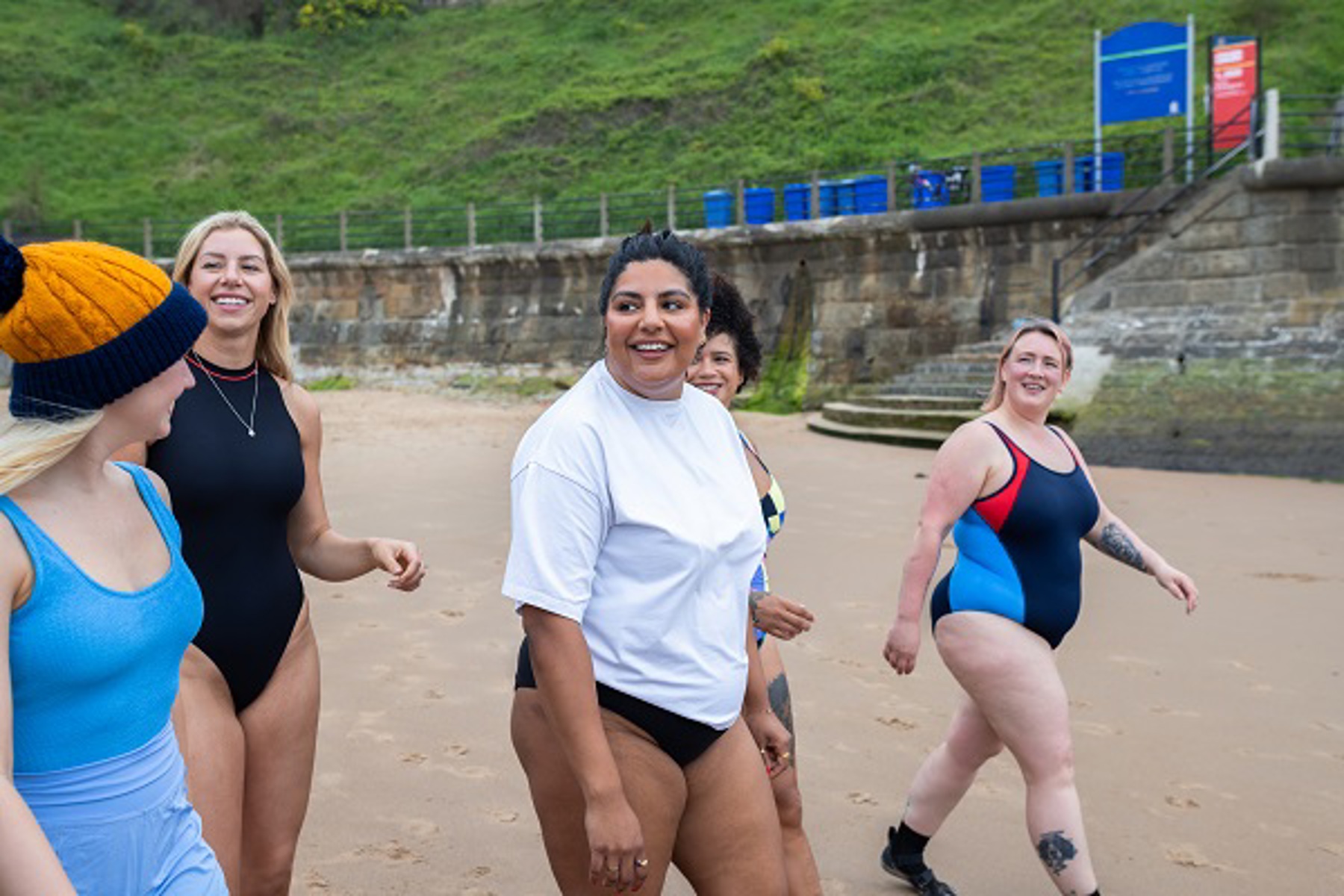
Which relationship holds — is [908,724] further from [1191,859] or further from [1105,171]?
[1105,171]

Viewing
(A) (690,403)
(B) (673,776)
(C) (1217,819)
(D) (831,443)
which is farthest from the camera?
(D) (831,443)

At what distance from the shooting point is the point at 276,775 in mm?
3098

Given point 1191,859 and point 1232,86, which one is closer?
point 1191,859

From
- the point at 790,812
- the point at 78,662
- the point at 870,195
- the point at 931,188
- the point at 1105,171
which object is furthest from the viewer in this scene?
the point at 870,195

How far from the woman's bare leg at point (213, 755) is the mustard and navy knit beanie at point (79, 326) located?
1.06m

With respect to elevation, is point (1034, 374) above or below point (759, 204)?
below

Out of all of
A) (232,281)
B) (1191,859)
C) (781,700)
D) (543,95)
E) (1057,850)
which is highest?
(543,95)

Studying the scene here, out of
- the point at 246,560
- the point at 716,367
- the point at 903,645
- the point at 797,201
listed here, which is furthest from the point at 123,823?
the point at 797,201

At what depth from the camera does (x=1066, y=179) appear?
761 inches

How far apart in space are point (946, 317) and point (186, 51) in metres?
36.0

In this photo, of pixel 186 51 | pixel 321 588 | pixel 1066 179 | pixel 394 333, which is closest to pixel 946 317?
pixel 1066 179

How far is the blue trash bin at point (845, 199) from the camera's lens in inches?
854

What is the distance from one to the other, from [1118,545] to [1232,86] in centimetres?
1736

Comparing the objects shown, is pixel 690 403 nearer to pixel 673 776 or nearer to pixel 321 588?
pixel 673 776
